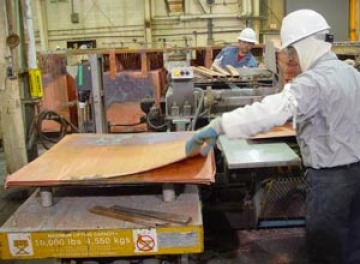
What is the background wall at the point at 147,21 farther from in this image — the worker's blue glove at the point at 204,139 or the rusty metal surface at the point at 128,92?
the worker's blue glove at the point at 204,139

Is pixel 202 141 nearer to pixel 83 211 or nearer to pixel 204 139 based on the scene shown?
pixel 204 139

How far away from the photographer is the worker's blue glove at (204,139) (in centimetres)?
183

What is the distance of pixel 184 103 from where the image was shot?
3281 millimetres

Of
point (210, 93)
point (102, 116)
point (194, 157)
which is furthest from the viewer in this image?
point (102, 116)

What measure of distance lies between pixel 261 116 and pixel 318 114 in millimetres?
284

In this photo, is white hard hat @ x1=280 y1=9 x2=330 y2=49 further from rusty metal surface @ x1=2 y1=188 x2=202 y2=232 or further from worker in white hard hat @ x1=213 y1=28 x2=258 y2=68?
worker in white hard hat @ x1=213 y1=28 x2=258 y2=68

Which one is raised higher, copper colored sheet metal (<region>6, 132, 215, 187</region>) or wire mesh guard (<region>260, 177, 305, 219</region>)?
copper colored sheet metal (<region>6, 132, 215, 187</region>)

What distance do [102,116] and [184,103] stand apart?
3.76ft

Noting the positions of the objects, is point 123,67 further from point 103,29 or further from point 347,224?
point 347,224

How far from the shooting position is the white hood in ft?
6.36

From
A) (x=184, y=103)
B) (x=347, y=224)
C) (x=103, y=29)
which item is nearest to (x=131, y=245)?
(x=347, y=224)

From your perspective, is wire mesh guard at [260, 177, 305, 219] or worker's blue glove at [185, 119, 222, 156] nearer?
worker's blue glove at [185, 119, 222, 156]

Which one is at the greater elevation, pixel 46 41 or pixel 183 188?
pixel 46 41

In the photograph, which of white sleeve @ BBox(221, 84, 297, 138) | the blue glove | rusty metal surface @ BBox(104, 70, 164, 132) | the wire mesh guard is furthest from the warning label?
rusty metal surface @ BBox(104, 70, 164, 132)
